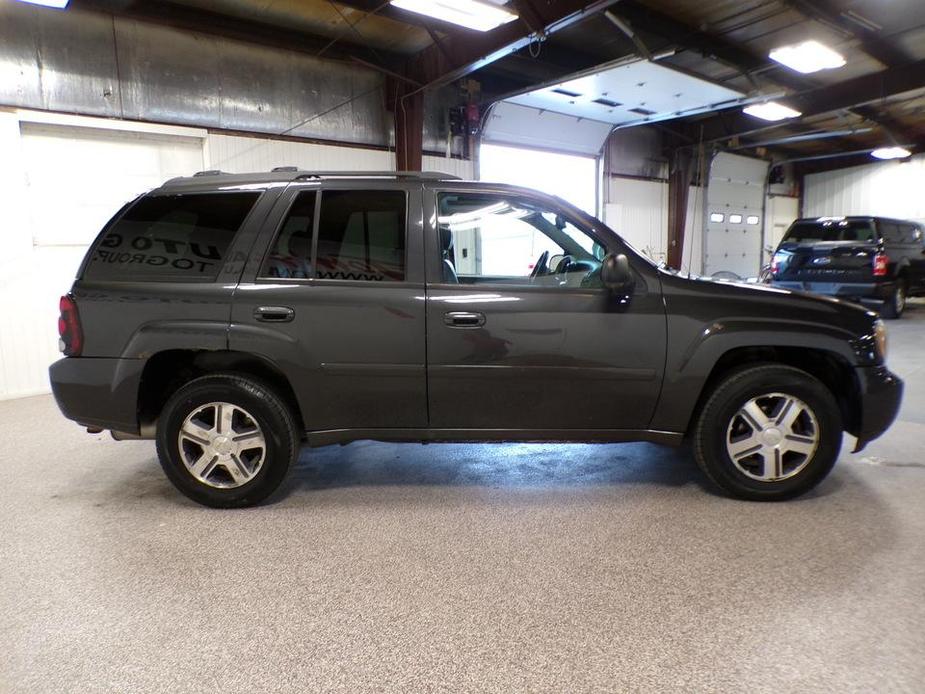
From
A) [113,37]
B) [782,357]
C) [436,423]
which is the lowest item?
[436,423]

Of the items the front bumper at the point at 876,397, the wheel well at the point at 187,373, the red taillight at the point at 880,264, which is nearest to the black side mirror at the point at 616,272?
the front bumper at the point at 876,397

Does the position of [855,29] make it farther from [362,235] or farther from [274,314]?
[274,314]

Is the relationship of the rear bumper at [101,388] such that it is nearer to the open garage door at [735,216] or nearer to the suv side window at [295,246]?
the suv side window at [295,246]

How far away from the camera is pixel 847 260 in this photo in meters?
8.88

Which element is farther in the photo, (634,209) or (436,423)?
(634,209)

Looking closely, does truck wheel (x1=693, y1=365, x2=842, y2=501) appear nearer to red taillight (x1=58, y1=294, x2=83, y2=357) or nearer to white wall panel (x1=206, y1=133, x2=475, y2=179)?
red taillight (x1=58, y1=294, x2=83, y2=357)

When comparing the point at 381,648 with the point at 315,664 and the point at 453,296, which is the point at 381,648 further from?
the point at 453,296

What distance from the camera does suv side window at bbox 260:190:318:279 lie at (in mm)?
2955

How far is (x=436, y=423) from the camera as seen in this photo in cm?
302

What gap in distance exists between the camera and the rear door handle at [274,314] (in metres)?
2.88

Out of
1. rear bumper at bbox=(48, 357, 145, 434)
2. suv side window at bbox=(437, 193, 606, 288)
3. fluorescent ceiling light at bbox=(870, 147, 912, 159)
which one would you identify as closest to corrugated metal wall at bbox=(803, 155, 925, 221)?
fluorescent ceiling light at bbox=(870, 147, 912, 159)

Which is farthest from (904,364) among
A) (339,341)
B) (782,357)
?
(339,341)

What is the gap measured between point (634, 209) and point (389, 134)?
6.34m

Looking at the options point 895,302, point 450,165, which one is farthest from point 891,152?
point 450,165
